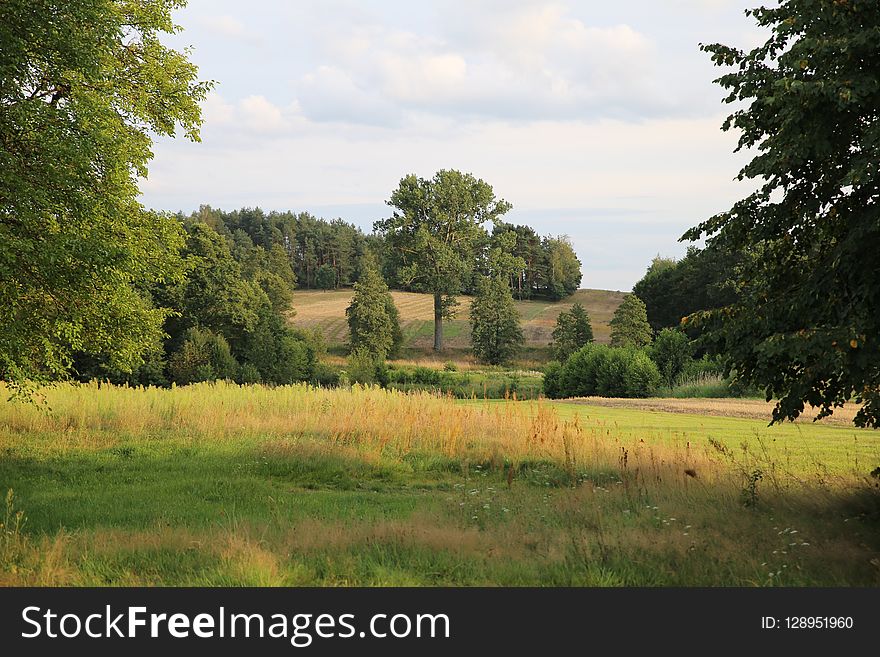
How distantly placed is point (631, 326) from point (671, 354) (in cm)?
1552

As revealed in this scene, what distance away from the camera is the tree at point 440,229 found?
6881 cm

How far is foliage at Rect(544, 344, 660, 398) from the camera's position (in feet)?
115

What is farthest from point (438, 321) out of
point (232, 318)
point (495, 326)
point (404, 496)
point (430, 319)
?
point (404, 496)

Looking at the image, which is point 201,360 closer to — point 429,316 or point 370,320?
point 370,320

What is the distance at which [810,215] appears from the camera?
8359 millimetres

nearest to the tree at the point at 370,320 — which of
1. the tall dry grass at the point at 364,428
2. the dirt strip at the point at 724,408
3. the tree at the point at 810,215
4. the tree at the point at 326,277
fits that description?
the dirt strip at the point at 724,408

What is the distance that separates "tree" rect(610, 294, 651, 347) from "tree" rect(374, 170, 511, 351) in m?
17.7

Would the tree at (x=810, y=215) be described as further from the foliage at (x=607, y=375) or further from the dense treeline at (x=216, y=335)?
the dense treeline at (x=216, y=335)

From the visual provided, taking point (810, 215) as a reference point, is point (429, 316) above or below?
below

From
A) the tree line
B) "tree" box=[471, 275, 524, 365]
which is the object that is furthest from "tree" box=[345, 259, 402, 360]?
the tree line

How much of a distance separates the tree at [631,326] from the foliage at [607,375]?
51.8 feet

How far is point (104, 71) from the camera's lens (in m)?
12.4

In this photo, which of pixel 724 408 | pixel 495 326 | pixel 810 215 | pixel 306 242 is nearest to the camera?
pixel 810 215

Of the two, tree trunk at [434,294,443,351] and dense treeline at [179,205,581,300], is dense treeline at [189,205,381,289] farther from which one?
tree trunk at [434,294,443,351]
